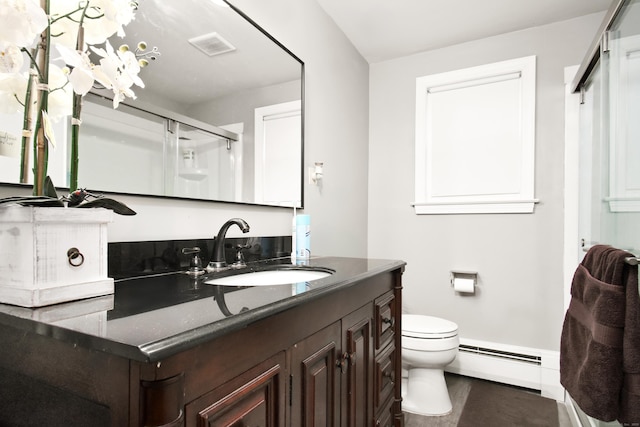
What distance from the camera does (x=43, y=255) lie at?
640mm

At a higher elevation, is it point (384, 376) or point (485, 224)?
point (485, 224)

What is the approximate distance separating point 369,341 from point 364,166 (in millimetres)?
1728

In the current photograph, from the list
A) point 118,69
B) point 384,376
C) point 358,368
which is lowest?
point 384,376

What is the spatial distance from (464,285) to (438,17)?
1745mm

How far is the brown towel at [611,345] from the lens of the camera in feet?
3.68

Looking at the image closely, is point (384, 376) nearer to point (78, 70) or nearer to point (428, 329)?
point (428, 329)

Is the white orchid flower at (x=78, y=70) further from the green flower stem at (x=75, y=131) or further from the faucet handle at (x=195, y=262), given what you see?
the faucet handle at (x=195, y=262)

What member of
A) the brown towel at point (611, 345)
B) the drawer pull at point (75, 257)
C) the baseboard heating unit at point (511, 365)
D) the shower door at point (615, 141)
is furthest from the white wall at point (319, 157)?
the shower door at point (615, 141)

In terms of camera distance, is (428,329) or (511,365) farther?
(511,365)

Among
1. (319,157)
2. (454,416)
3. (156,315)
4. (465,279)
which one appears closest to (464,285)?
(465,279)

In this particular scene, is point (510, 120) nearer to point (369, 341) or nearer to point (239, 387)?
point (369, 341)

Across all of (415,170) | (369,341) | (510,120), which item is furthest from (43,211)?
(510,120)

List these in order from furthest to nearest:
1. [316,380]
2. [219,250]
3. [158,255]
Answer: [219,250] < [158,255] < [316,380]

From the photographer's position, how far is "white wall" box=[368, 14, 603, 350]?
7.41 feet
